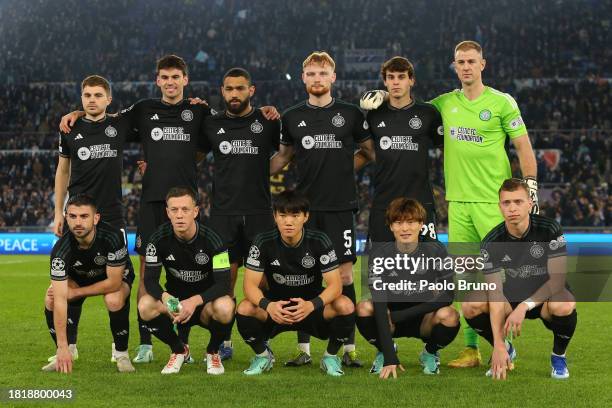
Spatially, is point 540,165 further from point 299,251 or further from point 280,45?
point 299,251

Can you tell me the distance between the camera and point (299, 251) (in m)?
5.93

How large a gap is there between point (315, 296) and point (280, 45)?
2584 centimetres

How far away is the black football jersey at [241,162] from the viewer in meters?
6.66

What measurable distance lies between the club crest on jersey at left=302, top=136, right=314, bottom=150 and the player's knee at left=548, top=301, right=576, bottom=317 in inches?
80.0

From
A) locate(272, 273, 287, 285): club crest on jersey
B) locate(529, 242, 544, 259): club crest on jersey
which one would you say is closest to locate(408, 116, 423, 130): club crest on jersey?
locate(529, 242, 544, 259): club crest on jersey

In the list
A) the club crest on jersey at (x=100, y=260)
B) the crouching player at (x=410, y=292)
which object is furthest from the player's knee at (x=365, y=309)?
the club crest on jersey at (x=100, y=260)

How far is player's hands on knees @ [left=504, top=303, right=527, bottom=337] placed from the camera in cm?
552

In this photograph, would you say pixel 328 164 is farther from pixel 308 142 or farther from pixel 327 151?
pixel 308 142

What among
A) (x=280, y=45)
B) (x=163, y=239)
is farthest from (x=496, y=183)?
(x=280, y=45)

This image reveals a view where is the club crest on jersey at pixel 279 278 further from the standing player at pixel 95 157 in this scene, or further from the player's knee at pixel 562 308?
the player's knee at pixel 562 308

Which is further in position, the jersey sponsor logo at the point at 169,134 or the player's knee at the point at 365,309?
the jersey sponsor logo at the point at 169,134

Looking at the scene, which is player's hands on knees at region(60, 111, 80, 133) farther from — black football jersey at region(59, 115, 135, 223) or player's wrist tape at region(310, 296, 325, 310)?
player's wrist tape at region(310, 296, 325, 310)

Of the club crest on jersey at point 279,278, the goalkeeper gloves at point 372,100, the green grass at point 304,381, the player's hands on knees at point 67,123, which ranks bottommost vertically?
the green grass at point 304,381

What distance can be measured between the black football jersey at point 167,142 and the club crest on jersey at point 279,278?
1118 mm
